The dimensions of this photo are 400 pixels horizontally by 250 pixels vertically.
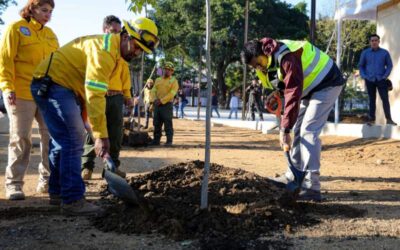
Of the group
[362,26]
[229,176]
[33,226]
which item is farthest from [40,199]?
[362,26]

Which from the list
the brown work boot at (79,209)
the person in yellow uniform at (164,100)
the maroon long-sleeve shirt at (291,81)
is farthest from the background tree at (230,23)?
the brown work boot at (79,209)

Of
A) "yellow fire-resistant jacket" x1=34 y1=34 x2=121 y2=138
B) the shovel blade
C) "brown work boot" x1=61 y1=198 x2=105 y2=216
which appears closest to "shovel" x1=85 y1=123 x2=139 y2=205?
the shovel blade

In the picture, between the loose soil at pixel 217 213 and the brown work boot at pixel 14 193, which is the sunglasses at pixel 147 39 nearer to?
the loose soil at pixel 217 213

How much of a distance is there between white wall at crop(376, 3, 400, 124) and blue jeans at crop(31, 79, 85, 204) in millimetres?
8544

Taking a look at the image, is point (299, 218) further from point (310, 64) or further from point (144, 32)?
point (144, 32)

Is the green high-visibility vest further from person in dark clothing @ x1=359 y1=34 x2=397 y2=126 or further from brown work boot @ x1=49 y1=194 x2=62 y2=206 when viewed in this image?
person in dark clothing @ x1=359 y1=34 x2=397 y2=126

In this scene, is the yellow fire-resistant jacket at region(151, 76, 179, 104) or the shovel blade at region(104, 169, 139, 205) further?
the yellow fire-resistant jacket at region(151, 76, 179, 104)

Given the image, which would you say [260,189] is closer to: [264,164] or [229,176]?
[229,176]

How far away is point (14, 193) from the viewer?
15.6ft

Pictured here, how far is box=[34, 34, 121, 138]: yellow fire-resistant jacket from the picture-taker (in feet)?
12.2

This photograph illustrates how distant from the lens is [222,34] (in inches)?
1473

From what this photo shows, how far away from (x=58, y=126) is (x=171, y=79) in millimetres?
6579

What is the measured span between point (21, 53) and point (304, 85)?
9.12ft

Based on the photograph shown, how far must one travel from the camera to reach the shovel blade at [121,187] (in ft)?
12.4
